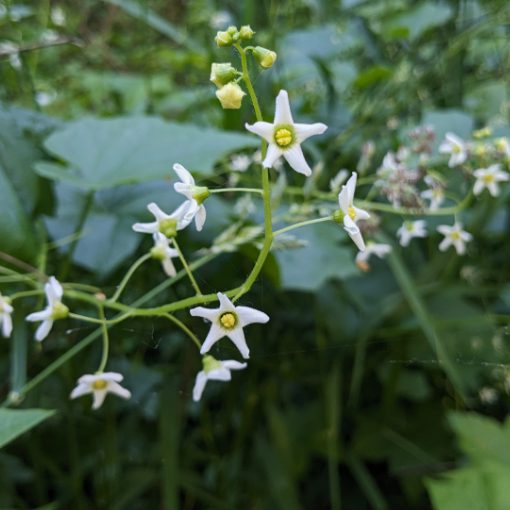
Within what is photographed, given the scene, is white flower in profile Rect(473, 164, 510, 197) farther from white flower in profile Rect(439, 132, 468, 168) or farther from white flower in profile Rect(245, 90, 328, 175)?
white flower in profile Rect(245, 90, 328, 175)

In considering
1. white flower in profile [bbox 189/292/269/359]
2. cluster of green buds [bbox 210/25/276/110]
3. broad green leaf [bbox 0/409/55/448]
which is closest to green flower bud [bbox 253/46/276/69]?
cluster of green buds [bbox 210/25/276/110]

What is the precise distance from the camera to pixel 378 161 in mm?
871

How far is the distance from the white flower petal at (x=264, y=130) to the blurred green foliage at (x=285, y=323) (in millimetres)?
164

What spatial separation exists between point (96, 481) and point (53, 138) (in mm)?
401

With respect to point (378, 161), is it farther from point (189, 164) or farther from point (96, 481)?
point (96, 481)

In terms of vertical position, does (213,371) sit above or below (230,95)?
below

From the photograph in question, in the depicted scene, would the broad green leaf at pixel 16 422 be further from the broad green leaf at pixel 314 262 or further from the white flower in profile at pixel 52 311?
the broad green leaf at pixel 314 262

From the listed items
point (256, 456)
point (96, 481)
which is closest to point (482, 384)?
point (256, 456)

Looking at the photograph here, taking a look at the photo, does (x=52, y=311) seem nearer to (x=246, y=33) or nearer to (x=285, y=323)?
(x=246, y=33)

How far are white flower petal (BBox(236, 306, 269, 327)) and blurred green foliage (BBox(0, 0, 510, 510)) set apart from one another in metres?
0.14

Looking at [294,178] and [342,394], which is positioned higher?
[294,178]

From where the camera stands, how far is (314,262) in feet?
2.24

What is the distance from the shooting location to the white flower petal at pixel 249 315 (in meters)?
0.33

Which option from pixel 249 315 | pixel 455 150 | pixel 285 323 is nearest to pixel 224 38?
pixel 249 315
